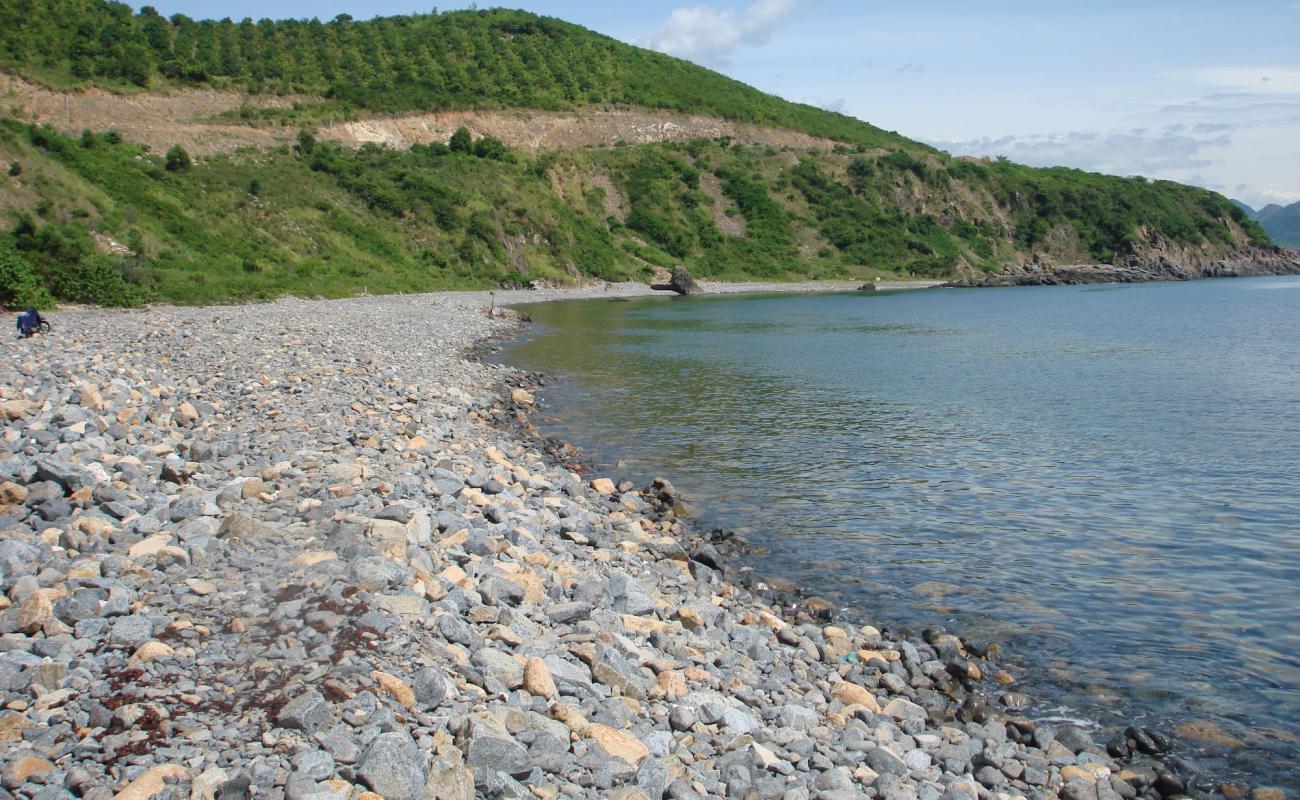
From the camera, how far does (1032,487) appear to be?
54.9 feet

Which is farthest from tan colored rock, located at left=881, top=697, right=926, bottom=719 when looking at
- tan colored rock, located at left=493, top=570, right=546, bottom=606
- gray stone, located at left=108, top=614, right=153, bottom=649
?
gray stone, located at left=108, top=614, right=153, bottom=649

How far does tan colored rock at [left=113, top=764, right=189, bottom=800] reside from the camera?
4.80m

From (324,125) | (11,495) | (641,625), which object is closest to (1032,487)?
(641,625)

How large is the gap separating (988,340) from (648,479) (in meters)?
33.0

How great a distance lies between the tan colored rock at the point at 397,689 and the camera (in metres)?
6.05

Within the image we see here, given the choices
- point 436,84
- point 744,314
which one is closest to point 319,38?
point 436,84

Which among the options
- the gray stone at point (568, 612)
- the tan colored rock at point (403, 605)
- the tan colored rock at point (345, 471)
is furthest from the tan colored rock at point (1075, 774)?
the tan colored rock at point (345, 471)

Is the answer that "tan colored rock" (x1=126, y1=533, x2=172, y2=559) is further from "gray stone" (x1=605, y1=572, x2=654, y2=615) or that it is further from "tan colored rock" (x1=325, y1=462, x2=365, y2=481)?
"gray stone" (x1=605, y1=572, x2=654, y2=615)

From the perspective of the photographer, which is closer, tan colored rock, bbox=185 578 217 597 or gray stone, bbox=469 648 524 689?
gray stone, bbox=469 648 524 689

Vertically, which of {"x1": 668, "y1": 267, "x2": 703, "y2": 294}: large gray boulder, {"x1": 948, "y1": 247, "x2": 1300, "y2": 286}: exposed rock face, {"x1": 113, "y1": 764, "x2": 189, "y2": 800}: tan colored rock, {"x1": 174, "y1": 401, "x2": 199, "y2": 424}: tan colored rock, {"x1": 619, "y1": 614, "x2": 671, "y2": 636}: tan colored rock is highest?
{"x1": 948, "y1": 247, "x2": 1300, "y2": 286}: exposed rock face

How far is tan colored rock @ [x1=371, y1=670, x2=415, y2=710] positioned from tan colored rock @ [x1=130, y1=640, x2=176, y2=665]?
1422 mm

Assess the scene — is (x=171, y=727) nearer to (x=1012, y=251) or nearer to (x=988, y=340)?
(x=988, y=340)

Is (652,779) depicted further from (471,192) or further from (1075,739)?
(471,192)

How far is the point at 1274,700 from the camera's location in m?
8.88
